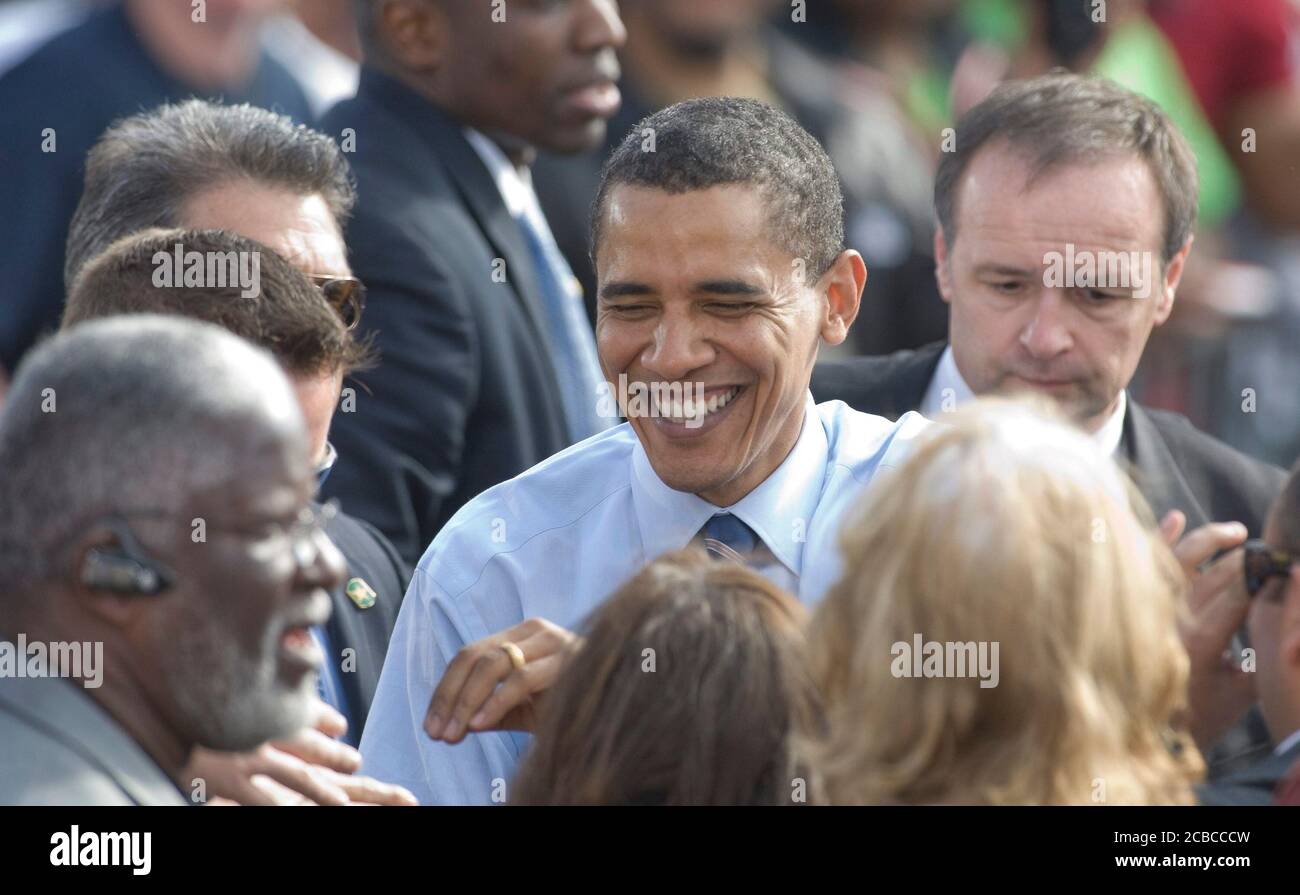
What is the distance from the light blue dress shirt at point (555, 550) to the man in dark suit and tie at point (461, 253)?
778mm

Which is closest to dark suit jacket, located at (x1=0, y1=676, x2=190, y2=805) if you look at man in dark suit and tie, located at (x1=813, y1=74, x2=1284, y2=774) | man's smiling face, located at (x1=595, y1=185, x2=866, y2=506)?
man's smiling face, located at (x1=595, y1=185, x2=866, y2=506)

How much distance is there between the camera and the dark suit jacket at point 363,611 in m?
3.54

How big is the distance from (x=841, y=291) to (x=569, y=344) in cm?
121

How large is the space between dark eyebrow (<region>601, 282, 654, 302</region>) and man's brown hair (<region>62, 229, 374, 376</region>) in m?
0.52

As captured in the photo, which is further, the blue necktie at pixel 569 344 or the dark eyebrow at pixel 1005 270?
the blue necktie at pixel 569 344

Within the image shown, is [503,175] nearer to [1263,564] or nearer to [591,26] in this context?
[591,26]

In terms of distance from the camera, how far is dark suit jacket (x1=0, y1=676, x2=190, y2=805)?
7.72 feet

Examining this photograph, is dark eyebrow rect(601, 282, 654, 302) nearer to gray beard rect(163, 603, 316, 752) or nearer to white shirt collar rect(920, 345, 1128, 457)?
white shirt collar rect(920, 345, 1128, 457)

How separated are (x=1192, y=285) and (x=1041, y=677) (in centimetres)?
486

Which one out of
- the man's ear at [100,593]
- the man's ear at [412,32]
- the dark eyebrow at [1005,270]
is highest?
the man's ear at [412,32]

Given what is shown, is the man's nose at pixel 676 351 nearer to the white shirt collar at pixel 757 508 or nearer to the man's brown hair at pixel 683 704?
the white shirt collar at pixel 757 508

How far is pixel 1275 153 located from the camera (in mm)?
6941

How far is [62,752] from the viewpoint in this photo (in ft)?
7.81

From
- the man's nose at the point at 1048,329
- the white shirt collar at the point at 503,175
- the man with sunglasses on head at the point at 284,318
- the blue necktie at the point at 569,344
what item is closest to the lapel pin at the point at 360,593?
the man with sunglasses on head at the point at 284,318
